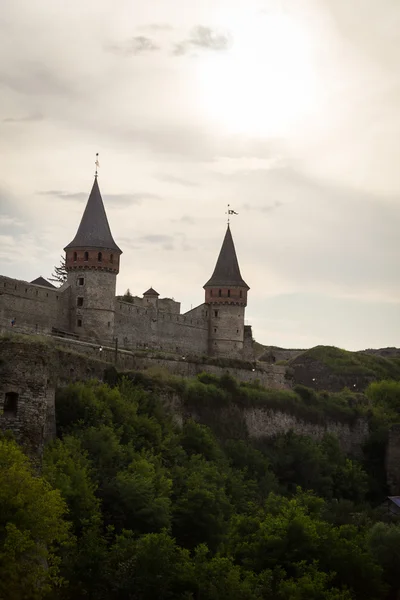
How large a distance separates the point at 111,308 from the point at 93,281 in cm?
178

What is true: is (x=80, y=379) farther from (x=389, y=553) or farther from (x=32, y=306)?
(x=32, y=306)

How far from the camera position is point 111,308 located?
61938mm

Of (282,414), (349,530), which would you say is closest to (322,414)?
(282,414)

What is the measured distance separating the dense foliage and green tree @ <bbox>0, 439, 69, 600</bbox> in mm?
33

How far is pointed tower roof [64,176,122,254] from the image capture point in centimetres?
6219

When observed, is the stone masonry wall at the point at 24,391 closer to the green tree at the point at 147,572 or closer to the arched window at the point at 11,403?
the arched window at the point at 11,403

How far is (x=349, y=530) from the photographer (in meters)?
42.1

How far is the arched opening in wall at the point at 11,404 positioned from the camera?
29453 mm

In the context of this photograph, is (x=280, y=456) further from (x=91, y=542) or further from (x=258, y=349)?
(x=258, y=349)

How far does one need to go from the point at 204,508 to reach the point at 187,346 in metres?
35.2

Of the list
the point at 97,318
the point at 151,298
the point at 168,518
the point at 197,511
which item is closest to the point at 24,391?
the point at 168,518

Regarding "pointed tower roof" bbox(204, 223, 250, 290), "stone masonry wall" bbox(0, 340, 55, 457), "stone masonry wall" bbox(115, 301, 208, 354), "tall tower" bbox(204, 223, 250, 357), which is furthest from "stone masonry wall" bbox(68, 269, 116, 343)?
"stone masonry wall" bbox(0, 340, 55, 457)

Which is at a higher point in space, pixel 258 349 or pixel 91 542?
pixel 258 349

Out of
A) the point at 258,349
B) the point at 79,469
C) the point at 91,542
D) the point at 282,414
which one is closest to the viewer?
the point at 91,542
